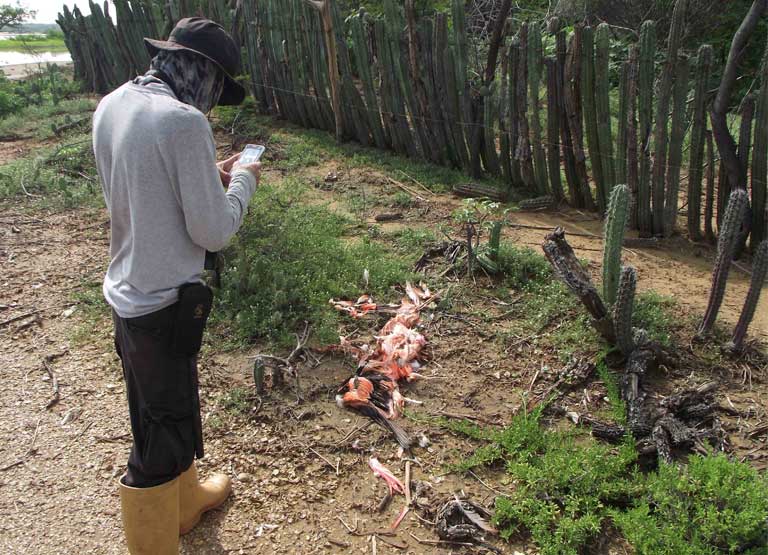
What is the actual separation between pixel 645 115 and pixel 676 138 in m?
0.30

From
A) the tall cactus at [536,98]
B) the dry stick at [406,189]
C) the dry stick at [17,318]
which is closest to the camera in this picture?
the dry stick at [17,318]

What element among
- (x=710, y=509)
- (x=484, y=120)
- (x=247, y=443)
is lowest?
(x=247, y=443)

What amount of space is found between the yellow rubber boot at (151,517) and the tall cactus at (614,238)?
2.72 meters

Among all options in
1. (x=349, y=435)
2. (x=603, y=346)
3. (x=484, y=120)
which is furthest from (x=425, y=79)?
(x=349, y=435)

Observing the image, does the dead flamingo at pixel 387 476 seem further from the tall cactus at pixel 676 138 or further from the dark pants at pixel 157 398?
the tall cactus at pixel 676 138

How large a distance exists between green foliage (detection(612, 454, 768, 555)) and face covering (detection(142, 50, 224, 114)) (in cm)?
226

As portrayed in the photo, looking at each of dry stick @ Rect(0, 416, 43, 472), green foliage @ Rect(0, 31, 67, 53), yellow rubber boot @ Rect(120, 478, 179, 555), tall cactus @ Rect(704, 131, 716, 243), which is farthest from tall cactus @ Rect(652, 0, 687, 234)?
green foliage @ Rect(0, 31, 67, 53)

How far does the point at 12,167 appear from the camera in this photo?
7375mm

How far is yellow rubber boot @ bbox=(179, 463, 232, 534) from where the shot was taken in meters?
2.57

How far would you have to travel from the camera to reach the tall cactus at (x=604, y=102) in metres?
4.87

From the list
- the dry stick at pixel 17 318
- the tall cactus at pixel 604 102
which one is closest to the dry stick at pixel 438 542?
the dry stick at pixel 17 318

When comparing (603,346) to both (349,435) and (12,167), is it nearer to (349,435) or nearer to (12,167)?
(349,435)

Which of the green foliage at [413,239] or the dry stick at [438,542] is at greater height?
the green foliage at [413,239]

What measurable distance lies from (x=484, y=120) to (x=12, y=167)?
5.63 metres
